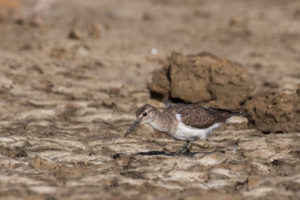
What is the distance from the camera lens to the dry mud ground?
19.9 feet

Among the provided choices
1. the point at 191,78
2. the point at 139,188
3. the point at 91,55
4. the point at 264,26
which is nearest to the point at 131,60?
the point at 91,55

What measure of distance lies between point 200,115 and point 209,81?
7.68 ft

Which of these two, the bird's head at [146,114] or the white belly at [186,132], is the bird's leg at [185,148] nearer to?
the white belly at [186,132]

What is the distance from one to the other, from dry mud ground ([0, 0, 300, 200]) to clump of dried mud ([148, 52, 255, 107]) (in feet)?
2.25

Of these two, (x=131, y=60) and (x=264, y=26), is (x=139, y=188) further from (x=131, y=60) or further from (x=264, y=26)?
(x=264, y=26)

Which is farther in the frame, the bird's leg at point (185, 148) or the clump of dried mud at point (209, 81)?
the clump of dried mud at point (209, 81)

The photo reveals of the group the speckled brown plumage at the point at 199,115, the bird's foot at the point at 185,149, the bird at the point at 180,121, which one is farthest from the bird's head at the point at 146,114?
the bird's foot at the point at 185,149

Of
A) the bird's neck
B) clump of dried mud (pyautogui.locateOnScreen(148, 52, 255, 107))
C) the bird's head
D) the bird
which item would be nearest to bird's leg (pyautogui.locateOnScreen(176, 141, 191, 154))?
the bird

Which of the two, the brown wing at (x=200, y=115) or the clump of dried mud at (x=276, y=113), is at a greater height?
the brown wing at (x=200, y=115)

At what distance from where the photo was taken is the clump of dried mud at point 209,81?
371 inches

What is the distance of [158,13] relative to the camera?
680 inches

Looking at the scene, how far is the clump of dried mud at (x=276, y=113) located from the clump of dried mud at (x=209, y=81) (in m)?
0.68

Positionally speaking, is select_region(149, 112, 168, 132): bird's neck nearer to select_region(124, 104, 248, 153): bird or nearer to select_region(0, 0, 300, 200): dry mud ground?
select_region(124, 104, 248, 153): bird

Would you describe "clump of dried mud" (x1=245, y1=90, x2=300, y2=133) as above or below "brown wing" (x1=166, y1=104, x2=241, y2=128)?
below
